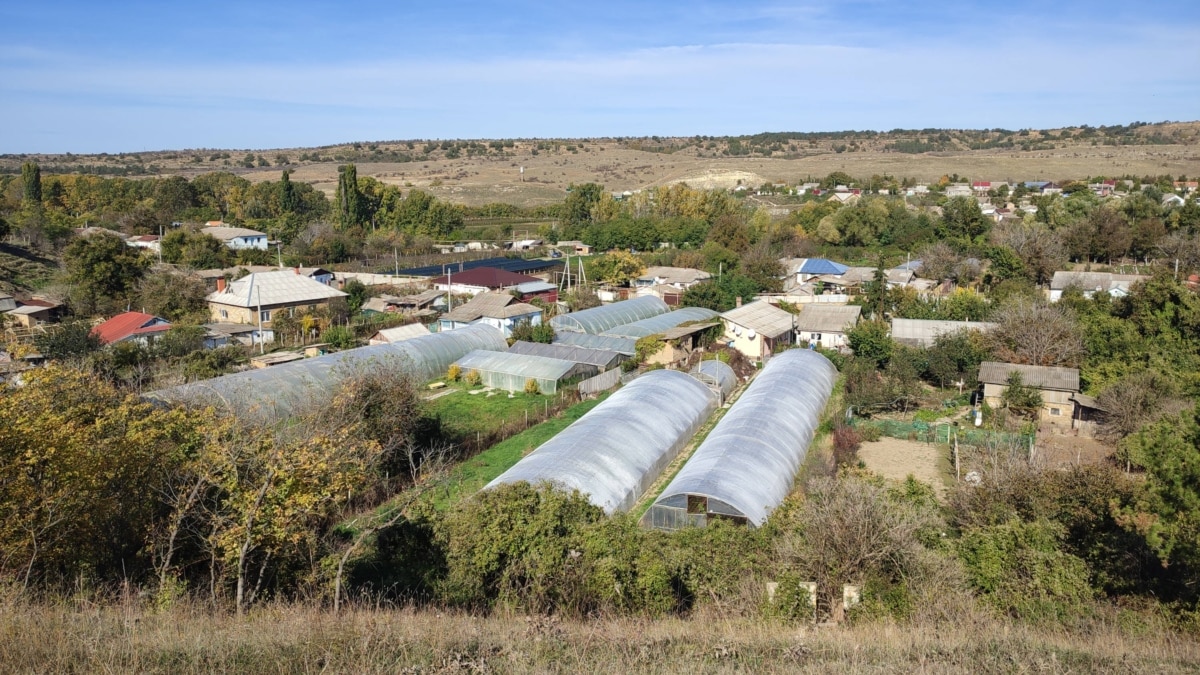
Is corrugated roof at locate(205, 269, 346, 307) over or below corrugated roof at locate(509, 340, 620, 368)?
over

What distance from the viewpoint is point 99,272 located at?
37.7 metres

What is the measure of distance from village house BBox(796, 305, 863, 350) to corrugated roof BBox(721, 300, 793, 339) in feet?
2.14

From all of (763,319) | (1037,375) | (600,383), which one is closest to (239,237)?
(763,319)

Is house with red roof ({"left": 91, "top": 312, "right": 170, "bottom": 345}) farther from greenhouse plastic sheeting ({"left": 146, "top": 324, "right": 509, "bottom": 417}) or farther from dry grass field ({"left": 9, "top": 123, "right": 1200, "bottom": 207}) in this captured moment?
dry grass field ({"left": 9, "top": 123, "right": 1200, "bottom": 207})

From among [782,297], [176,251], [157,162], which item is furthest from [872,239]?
[157,162]

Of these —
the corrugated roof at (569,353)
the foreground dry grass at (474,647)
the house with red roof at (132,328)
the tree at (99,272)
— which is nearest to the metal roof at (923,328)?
the corrugated roof at (569,353)

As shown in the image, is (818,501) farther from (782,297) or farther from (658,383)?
(782,297)

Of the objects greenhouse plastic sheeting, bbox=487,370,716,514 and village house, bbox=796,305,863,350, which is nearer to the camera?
greenhouse plastic sheeting, bbox=487,370,716,514

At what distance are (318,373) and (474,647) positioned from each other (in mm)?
18794

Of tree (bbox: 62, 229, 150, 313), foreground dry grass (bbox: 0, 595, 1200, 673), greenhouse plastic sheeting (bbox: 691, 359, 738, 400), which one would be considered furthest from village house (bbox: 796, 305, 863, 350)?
tree (bbox: 62, 229, 150, 313)

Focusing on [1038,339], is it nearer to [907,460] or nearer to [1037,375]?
[1037,375]

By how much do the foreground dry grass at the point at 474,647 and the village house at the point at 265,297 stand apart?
3017 cm

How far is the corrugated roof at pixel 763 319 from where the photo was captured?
32.0 metres

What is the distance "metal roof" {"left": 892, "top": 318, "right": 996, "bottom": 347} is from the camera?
1192 inches
